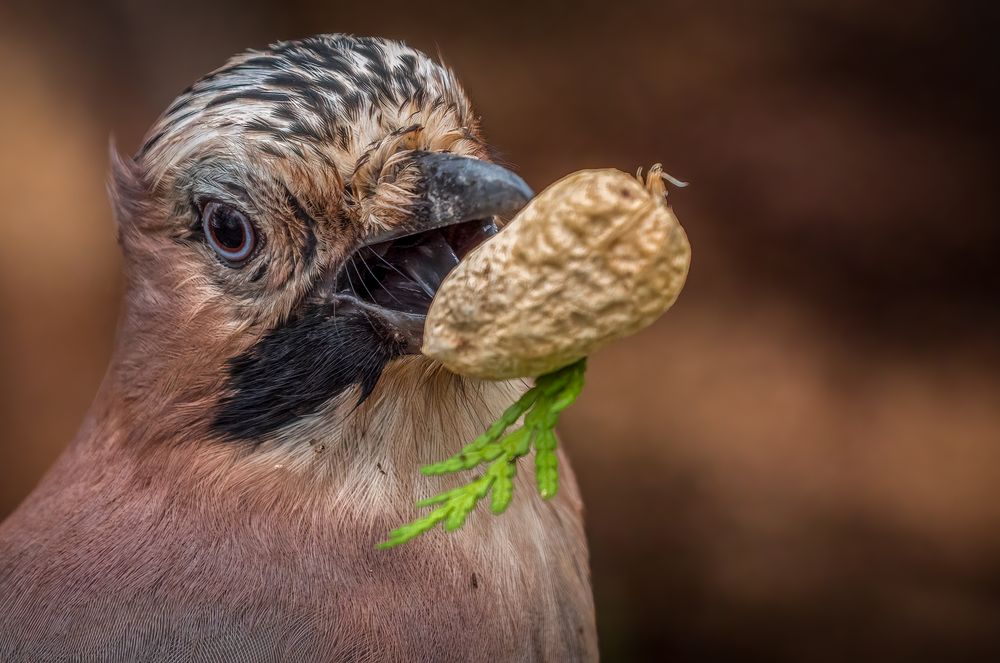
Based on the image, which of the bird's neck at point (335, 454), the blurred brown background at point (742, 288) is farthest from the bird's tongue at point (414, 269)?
the blurred brown background at point (742, 288)

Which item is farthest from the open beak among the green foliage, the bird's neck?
the green foliage

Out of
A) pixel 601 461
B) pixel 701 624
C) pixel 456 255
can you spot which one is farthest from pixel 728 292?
pixel 456 255

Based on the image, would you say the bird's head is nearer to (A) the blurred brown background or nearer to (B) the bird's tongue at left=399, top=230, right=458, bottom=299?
(B) the bird's tongue at left=399, top=230, right=458, bottom=299

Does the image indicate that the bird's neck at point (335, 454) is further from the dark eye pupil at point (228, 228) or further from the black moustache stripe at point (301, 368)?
the dark eye pupil at point (228, 228)

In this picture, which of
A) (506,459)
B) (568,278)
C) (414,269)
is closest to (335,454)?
(414,269)

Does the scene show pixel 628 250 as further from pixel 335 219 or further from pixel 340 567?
pixel 340 567

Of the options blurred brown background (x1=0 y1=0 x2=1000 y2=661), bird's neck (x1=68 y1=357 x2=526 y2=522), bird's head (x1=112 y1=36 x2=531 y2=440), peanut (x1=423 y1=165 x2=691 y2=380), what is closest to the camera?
peanut (x1=423 y1=165 x2=691 y2=380)
